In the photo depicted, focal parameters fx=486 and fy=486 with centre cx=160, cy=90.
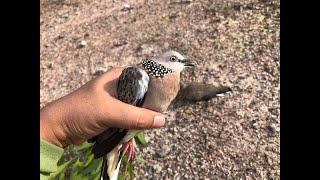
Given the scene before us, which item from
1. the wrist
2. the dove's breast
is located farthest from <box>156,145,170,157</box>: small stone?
the dove's breast

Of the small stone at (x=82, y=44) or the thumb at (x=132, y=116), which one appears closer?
the thumb at (x=132, y=116)

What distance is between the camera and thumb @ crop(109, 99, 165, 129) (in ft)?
10.7

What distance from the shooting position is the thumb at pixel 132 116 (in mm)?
3259

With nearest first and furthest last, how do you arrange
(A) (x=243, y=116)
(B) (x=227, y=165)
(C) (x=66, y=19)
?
1. (B) (x=227, y=165)
2. (A) (x=243, y=116)
3. (C) (x=66, y=19)

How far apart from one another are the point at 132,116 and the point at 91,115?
0.40 m

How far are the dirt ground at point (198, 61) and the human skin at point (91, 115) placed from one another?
1368 mm

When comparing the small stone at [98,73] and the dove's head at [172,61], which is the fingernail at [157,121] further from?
the small stone at [98,73]

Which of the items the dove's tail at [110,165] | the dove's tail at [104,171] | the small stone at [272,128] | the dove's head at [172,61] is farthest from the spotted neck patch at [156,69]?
the small stone at [272,128]

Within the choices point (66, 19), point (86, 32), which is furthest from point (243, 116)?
point (66, 19)

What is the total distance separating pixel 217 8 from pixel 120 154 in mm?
3646

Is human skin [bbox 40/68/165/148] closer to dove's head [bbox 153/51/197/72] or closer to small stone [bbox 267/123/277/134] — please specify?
dove's head [bbox 153/51/197/72]

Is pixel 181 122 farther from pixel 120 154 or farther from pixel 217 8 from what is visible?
pixel 217 8

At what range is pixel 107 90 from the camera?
3.54 meters

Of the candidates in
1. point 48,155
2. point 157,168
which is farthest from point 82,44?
point 48,155
